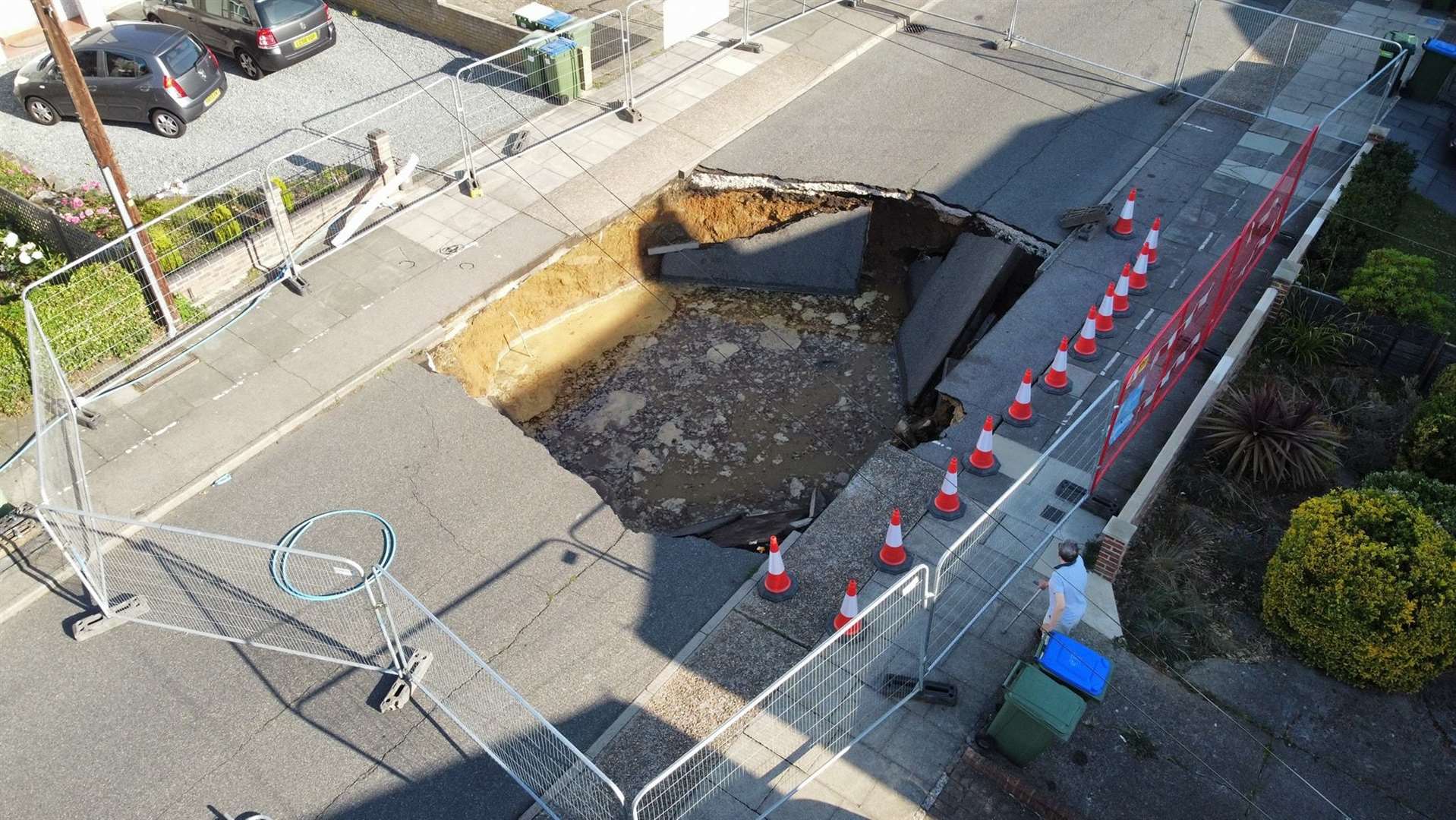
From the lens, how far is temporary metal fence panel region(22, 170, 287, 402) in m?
10.8

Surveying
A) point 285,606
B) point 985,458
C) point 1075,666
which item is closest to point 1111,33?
point 985,458

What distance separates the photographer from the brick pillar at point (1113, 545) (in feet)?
28.0

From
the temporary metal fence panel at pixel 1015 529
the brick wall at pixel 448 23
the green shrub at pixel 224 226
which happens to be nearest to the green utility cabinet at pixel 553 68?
the brick wall at pixel 448 23

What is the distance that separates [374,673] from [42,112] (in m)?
12.0

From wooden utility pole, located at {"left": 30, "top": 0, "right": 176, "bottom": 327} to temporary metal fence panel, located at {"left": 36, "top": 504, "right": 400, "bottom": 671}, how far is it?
295cm

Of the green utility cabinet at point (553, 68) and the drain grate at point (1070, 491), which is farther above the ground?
the green utility cabinet at point (553, 68)

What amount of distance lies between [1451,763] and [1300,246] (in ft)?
20.5

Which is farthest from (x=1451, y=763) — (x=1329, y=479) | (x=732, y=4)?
(x=732, y=4)

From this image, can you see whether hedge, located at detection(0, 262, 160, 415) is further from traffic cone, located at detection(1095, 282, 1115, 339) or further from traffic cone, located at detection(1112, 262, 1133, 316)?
traffic cone, located at detection(1112, 262, 1133, 316)

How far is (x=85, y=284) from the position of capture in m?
10.9

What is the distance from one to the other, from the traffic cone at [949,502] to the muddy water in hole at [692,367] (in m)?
2.12

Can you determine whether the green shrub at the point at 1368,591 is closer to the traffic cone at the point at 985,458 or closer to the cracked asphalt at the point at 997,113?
the traffic cone at the point at 985,458

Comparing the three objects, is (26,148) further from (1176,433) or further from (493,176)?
(1176,433)

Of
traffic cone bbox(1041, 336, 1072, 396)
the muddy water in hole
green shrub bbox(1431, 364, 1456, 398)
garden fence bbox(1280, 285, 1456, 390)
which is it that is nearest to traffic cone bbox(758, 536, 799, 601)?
the muddy water in hole
